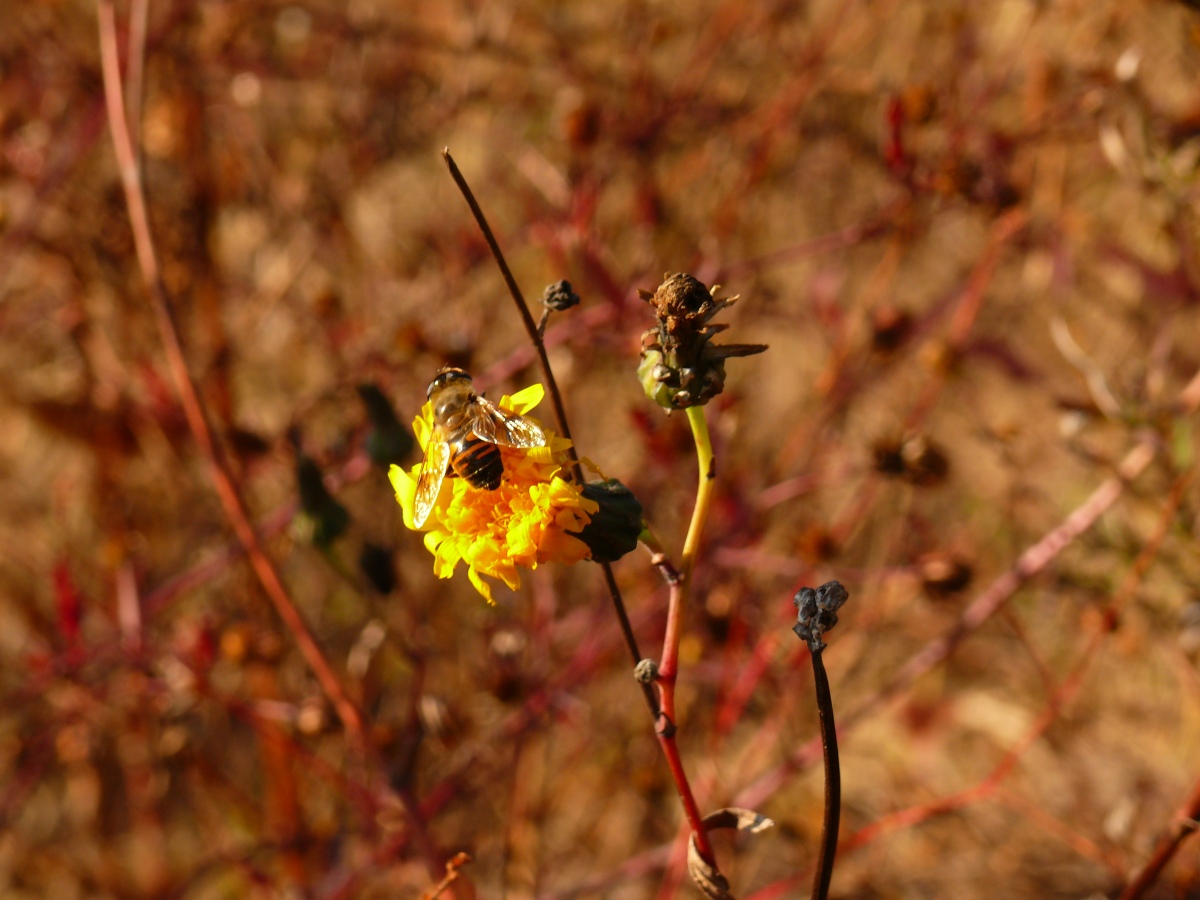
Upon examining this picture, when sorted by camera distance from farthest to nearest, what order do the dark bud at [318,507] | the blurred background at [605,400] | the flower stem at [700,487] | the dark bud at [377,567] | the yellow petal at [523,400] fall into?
1. the blurred background at [605,400]
2. the dark bud at [377,567]
3. the dark bud at [318,507]
4. the yellow petal at [523,400]
5. the flower stem at [700,487]

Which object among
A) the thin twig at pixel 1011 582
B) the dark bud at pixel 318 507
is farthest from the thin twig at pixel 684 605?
the thin twig at pixel 1011 582

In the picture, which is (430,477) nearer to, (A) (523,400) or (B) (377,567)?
(A) (523,400)

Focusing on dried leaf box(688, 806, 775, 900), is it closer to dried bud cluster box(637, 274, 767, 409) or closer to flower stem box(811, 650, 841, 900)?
flower stem box(811, 650, 841, 900)

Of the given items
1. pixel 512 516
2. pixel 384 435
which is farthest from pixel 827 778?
pixel 384 435

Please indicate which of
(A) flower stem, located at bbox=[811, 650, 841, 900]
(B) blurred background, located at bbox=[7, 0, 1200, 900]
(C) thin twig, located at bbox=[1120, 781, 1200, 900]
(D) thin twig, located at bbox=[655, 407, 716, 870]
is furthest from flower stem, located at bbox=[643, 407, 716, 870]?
(B) blurred background, located at bbox=[7, 0, 1200, 900]

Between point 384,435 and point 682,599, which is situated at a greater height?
point 384,435

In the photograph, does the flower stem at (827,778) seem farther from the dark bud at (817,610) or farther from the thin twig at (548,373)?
the thin twig at (548,373)
